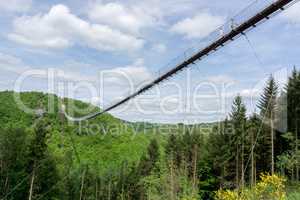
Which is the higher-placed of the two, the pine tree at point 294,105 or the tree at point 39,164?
the pine tree at point 294,105

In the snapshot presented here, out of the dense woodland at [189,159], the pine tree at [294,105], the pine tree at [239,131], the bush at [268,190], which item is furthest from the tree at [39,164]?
the bush at [268,190]

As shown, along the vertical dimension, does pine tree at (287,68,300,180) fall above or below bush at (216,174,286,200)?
above

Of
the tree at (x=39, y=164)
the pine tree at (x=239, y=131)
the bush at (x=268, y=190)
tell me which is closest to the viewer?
the bush at (x=268, y=190)

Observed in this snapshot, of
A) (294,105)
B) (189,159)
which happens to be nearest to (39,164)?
(294,105)

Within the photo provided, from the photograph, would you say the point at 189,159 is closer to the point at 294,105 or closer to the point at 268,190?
the point at 294,105

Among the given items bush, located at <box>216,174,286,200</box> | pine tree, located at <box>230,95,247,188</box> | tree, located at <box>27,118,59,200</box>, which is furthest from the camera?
pine tree, located at <box>230,95,247,188</box>

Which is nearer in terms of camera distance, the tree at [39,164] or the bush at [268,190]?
the bush at [268,190]

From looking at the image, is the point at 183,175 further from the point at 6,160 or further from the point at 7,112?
the point at 7,112

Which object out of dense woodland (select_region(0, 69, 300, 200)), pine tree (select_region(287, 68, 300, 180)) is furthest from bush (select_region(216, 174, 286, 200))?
pine tree (select_region(287, 68, 300, 180))

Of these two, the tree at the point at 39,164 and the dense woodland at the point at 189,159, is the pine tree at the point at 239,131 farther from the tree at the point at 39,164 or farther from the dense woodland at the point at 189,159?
the tree at the point at 39,164

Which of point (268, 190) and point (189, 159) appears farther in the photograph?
point (189, 159)

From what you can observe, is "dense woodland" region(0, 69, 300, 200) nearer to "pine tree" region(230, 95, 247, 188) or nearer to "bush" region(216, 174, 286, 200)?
"pine tree" region(230, 95, 247, 188)

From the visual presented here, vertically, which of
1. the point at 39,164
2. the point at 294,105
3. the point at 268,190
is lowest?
the point at 39,164

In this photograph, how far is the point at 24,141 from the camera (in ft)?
140
